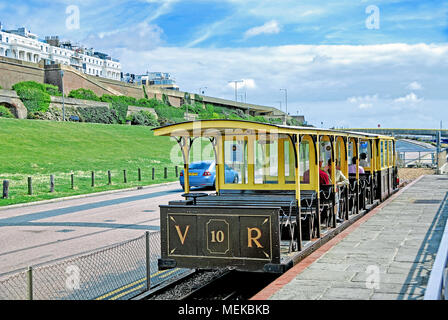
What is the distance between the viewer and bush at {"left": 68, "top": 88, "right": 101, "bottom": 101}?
81688mm

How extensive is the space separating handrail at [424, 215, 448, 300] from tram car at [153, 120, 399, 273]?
122 inches

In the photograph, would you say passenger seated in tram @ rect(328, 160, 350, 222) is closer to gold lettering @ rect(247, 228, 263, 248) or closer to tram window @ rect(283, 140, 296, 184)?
tram window @ rect(283, 140, 296, 184)

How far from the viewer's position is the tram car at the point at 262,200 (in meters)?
8.51

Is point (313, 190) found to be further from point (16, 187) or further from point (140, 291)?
point (16, 187)

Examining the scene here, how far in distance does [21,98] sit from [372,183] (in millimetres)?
56368

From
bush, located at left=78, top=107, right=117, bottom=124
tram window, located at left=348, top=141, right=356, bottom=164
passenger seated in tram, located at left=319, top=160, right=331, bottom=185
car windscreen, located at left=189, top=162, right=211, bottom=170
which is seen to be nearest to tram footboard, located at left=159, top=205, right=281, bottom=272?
passenger seated in tram, located at left=319, top=160, right=331, bottom=185

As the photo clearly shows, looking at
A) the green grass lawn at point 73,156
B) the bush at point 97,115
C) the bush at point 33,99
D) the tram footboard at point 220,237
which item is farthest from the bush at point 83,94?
the tram footboard at point 220,237

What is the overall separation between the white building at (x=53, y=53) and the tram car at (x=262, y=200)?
341 ft

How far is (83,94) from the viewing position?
83.6 metres

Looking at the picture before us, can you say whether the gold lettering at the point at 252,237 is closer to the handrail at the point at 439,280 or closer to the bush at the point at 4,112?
the handrail at the point at 439,280

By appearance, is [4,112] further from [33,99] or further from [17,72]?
[17,72]

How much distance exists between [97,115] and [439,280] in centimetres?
7287
